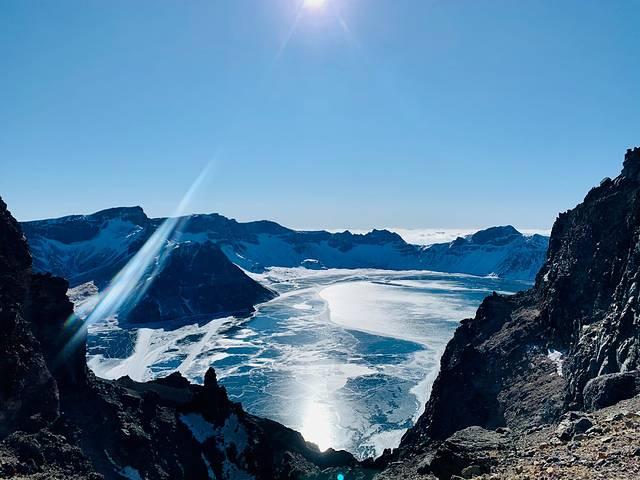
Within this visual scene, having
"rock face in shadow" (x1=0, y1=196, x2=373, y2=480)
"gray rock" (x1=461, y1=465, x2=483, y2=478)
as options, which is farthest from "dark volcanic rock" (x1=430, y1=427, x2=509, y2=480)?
"rock face in shadow" (x1=0, y1=196, x2=373, y2=480)

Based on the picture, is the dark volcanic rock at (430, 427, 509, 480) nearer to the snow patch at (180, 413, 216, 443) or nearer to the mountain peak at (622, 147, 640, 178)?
the snow patch at (180, 413, 216, 443)

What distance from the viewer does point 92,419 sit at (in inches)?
1873

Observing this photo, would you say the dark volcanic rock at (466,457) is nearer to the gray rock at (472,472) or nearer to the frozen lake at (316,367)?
the gray rock at (472,472)

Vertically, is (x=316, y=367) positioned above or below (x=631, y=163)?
below

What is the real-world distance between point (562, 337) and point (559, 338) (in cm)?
80

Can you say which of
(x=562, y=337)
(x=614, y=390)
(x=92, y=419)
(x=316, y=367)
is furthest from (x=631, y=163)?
(x=316, y=367)

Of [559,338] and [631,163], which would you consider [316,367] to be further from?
[631,163]

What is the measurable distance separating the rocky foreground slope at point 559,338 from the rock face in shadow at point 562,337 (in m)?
0.14

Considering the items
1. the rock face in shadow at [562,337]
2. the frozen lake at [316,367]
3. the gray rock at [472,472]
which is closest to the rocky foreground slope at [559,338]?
the rock face in shadow at [562,337]

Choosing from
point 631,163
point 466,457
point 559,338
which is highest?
Result: point 631,163

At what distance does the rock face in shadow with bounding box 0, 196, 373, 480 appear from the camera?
38.9 meters

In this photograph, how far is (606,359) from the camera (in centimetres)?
4334

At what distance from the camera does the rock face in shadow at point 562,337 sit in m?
46.2

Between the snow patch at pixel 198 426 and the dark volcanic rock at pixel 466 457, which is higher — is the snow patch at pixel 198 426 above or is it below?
below
